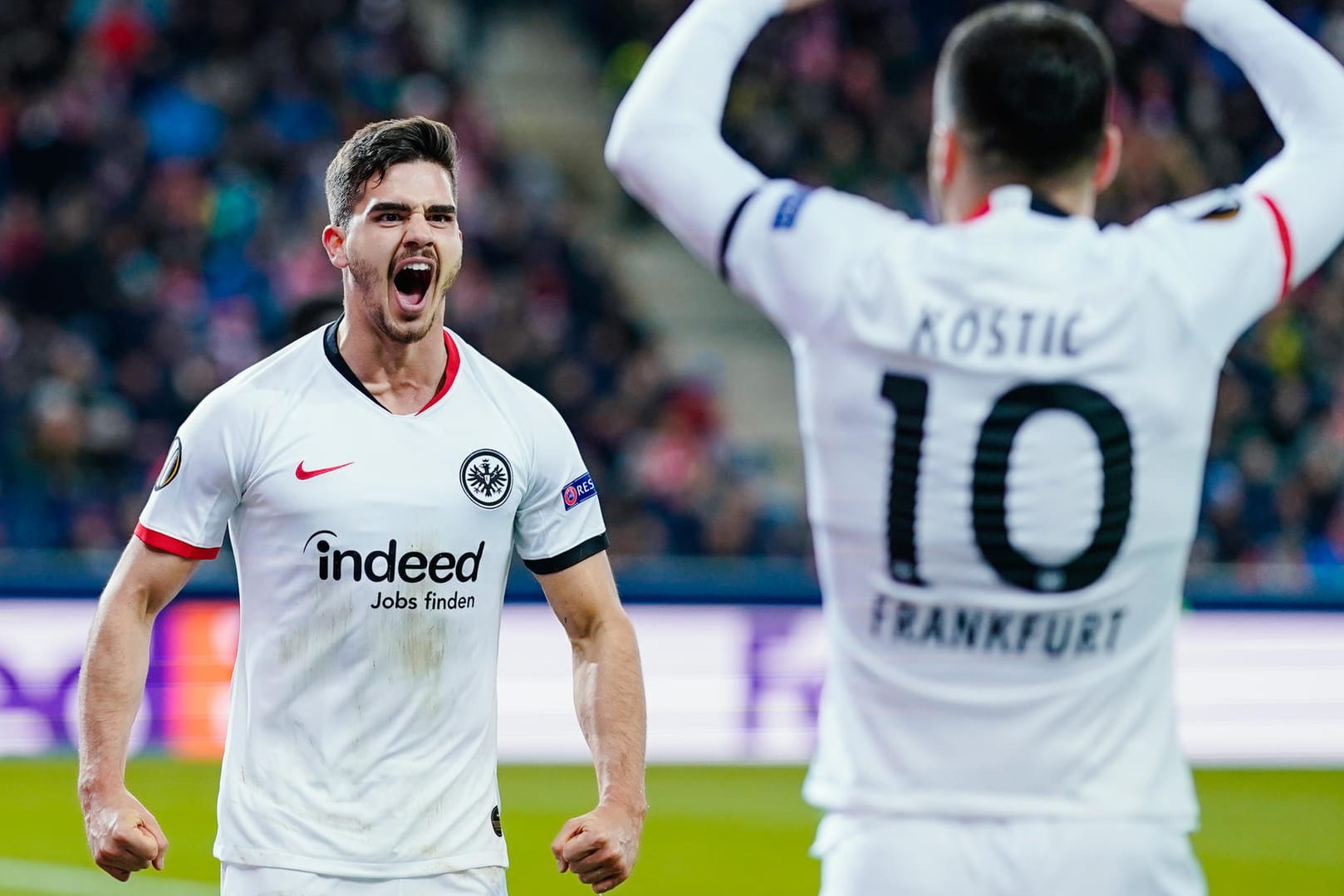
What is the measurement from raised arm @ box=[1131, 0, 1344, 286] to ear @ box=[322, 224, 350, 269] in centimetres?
201

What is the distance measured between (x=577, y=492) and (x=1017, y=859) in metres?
1.88

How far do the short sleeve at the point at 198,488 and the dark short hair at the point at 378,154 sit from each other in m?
0.57

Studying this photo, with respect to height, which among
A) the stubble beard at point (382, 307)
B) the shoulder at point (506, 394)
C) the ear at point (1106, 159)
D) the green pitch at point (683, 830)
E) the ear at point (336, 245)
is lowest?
the green pitch at point (683, 830)

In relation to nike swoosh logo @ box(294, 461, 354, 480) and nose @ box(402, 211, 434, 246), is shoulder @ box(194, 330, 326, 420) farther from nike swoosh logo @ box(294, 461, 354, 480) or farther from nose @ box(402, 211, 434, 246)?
nose @ box(402, 211, 434, 246)

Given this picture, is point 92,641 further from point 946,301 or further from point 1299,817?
point 1299,817

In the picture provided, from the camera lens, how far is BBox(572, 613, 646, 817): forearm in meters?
4.20

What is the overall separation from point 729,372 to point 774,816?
29.0 ft

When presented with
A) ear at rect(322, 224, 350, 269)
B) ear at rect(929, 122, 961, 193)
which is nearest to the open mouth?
ear at rect(322, 224, 350, 269)

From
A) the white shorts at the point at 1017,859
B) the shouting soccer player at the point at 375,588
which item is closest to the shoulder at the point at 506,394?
the shouting soccer player at the point at 375,588

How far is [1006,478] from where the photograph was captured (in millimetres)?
2861

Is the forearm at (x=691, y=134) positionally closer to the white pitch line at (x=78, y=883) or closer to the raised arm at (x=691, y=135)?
the raised arm at (x=691, y=135)

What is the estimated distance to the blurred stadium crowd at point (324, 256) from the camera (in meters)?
13.7

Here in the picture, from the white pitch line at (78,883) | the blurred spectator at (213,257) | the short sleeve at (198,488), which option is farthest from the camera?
the blurred spectator at (213,257)

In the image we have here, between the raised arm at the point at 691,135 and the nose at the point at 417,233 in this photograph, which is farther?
the nose at the point at 417,233
